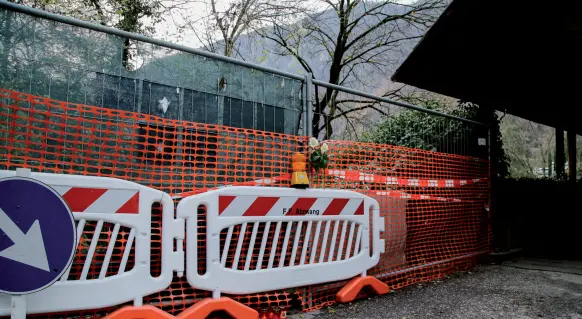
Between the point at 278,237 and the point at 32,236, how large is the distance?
2.07 m

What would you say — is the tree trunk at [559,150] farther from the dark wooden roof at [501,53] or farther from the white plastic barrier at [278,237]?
the white plastic barrier at [278,237]

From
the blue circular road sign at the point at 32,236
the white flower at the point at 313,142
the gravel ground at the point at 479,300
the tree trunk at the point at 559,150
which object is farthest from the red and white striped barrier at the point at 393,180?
the tree trunk at the point at 559,150

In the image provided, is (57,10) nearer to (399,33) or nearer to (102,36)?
(102,36)

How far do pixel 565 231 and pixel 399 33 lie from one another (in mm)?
11473

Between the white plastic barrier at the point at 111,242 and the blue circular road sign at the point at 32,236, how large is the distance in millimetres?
398

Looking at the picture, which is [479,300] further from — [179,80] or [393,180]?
[179,80]

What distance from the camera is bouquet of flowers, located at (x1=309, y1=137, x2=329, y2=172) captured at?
13.8ft

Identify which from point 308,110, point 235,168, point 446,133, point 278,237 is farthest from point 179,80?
point 446,133

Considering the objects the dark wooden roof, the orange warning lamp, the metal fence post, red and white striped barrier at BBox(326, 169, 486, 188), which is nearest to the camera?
the orange warning lamp

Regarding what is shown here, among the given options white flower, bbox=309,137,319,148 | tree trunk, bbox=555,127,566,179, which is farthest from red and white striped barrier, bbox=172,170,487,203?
tree trunk, bbox=555,127,566,179

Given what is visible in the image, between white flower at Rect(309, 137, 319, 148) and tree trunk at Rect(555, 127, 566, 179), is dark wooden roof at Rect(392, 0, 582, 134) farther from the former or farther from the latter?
tree trunk at Rect(555, 127, 566, 179)

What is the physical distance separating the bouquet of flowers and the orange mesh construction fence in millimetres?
129

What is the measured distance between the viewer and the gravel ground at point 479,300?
12.7ft

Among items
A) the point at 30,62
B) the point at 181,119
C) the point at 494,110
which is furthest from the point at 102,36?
the point at 494,110
